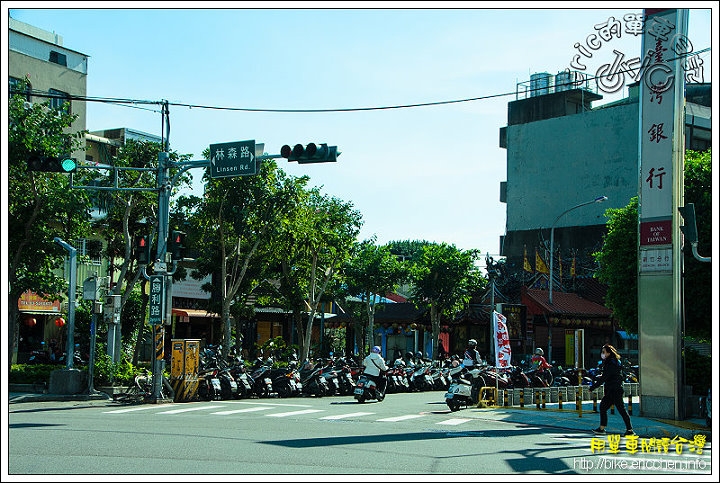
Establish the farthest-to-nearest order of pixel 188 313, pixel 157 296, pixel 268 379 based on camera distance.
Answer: pixel 188 313 < pixel 268 379 < pixel 157 296

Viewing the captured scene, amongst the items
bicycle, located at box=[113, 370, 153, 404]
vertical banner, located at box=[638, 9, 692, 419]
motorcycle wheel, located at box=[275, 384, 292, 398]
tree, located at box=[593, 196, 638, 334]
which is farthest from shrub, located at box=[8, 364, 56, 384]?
tree, located at box=[593, 196, 638, 334]

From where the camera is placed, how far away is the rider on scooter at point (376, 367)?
22.2 metres

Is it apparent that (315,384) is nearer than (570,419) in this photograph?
No

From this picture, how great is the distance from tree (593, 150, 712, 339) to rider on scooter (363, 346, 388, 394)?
742cm

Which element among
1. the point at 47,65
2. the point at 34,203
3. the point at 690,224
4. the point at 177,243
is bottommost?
the point at 177,243

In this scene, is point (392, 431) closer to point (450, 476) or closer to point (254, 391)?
point (450, 476)

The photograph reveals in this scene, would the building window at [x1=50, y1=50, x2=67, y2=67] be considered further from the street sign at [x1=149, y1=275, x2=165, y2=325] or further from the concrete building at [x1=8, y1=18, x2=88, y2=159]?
the street sign at [x1=149, y1=275, x2=165, y2=325]

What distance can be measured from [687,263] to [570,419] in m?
6.57

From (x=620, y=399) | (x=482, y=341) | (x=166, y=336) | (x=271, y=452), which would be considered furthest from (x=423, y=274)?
(x=271, y=452)

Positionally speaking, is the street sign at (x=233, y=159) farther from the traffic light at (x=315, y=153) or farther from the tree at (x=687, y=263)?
the tree at (x=687, y=263)

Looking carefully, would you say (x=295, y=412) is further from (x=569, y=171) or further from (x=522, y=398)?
(x=569, y=171)

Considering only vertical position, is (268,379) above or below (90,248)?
below

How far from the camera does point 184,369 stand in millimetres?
21922

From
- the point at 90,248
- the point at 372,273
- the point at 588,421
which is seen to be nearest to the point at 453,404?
the point at 588,421
